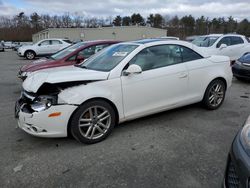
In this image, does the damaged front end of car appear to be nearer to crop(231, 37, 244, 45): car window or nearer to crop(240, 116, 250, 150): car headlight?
crop(240, 116, 250, 150): car headlight

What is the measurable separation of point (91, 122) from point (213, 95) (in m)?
2.77

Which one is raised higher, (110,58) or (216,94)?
(110,58)

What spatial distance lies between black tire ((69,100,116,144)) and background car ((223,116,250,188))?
1980mm

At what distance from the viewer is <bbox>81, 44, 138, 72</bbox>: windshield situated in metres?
3.82

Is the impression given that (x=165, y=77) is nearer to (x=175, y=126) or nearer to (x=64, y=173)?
(x=175, y=126)

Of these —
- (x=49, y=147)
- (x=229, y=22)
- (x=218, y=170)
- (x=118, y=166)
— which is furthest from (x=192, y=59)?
(x=229, y=22)

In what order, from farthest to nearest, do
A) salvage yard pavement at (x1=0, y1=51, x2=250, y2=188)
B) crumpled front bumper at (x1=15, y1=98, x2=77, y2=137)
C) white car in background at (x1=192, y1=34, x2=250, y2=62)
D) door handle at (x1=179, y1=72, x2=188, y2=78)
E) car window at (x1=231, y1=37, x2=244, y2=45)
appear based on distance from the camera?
car window at (x1=231, y1=37, x2=244, y2=45)
white car in background at (x1=192, y1=34, x2=250, y2=62)
door handle at (x1=179, y1=72, x2=188, y2=78)
crumpled front bumper at (x1=15, y1=98, x2=77, y2=137)
salvage yard pavement at (x1=0, y1=51, x2=250, y2=188)

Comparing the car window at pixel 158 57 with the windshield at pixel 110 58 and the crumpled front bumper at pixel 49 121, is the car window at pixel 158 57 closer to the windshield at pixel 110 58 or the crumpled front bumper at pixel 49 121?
the windshield at pixel 110 58

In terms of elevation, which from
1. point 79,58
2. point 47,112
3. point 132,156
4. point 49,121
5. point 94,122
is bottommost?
point 132,156

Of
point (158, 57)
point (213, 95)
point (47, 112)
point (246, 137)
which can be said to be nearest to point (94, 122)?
point (47, 112)

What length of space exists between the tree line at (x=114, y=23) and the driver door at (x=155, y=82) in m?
67.1

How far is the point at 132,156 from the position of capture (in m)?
3.09

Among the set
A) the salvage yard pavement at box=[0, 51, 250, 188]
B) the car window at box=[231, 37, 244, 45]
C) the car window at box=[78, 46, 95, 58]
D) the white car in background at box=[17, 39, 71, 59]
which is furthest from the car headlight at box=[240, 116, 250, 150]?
the white car in background at box=[17, 39, 71, 59]

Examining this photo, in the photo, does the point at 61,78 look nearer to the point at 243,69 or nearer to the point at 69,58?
the point at 69,58
